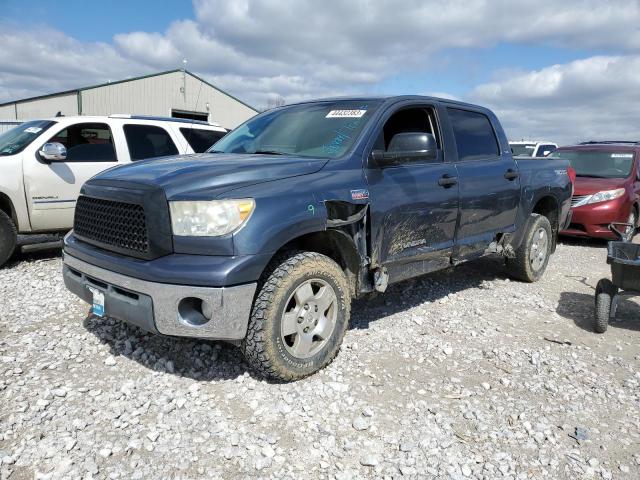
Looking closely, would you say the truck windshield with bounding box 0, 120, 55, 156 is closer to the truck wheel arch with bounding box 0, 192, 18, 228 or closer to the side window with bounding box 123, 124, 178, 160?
the truck wheel arch with bounding box 0, 192, 18, 228

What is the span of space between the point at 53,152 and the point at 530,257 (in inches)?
222

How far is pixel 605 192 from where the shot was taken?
341 inches

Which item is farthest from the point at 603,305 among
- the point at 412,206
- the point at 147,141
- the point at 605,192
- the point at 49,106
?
the point at 49,106

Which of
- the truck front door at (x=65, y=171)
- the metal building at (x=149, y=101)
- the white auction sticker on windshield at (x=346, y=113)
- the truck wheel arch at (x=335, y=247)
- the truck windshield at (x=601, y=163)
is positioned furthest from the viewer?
the metal building at (x=149, y=101)

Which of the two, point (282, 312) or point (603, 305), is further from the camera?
point (603, 305)

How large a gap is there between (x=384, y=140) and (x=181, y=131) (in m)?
4.13

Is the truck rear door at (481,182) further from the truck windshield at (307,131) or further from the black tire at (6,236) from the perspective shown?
the black tire at (6,236)

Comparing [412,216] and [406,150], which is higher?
[406,150]

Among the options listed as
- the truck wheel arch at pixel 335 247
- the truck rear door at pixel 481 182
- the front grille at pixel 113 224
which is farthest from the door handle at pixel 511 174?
the front grille at pixel 113 224

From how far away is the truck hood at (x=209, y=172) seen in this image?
294cm

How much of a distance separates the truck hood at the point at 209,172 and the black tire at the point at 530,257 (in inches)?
130

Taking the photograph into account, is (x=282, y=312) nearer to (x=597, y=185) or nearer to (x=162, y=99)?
(x=597, y=185)

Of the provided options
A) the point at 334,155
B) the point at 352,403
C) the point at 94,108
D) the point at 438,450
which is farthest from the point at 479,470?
the point at 94,108

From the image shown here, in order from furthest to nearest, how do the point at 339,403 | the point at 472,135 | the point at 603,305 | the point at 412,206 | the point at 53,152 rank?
Result: the point at 53,152, the point at 472,135, the point at 603,305, the point at 412,206, the point at 339,403
